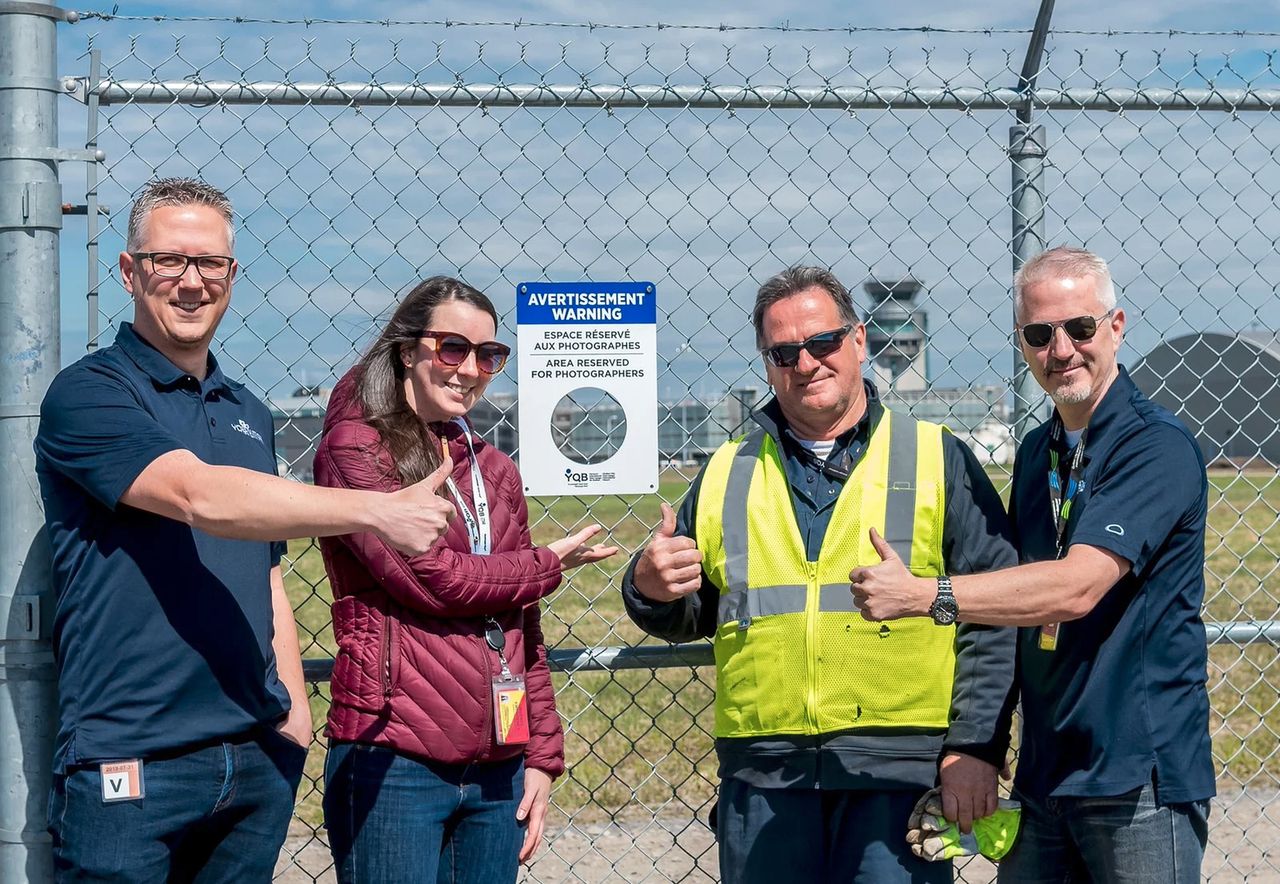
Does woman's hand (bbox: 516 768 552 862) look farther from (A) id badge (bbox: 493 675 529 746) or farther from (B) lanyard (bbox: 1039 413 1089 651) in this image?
(B) lanyard (bbox: 1039 413 1089 651)

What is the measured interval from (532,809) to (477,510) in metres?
0.74

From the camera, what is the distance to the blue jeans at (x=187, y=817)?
254 cm

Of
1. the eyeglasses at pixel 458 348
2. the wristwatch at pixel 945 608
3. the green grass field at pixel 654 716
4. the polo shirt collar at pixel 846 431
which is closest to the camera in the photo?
the wristwatch at pixel 945 608

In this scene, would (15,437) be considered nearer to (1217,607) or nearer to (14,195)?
(14,195)

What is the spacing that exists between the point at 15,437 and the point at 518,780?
4.55 feet

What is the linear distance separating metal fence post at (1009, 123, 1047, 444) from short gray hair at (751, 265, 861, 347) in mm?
684

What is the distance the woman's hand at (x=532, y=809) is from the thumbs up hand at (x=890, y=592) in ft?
3.10

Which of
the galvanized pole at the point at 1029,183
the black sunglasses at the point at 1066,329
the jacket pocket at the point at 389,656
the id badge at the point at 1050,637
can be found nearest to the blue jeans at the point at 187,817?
the jacket pocket at the point at 389,656

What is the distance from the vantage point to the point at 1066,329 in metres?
2.90

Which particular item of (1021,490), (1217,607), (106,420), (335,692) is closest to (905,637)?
(1021,490)

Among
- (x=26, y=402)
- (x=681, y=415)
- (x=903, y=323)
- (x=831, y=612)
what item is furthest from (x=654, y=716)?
(x=26, y=402)

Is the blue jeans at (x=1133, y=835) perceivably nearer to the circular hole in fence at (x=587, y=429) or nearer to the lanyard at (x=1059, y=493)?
the lanyard at (x=1059, y=493)

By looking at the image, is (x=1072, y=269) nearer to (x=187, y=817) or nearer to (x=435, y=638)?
(x=435, y=638)

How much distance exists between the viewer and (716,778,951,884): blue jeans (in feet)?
9.48
